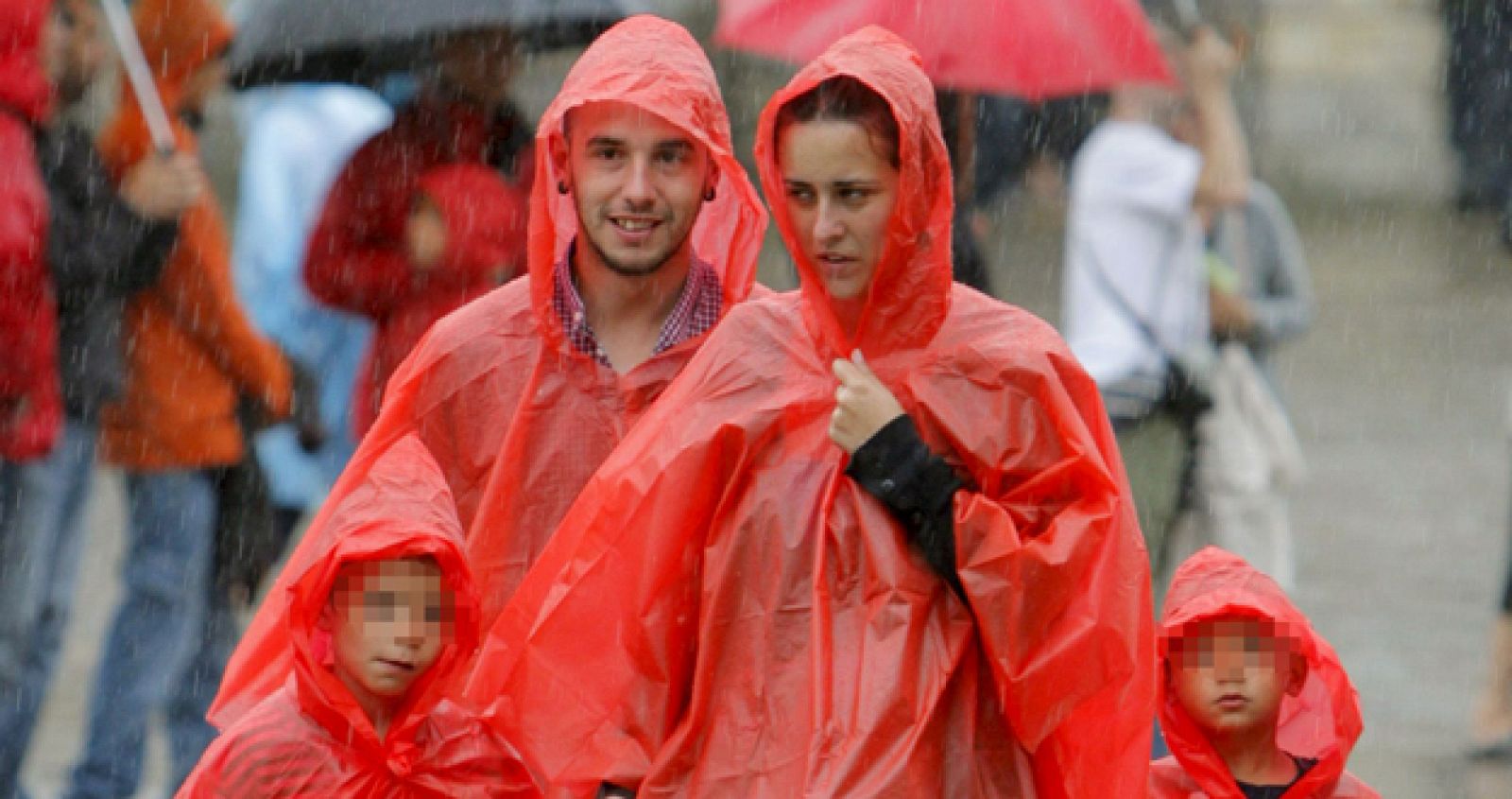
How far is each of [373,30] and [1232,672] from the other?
143 inches

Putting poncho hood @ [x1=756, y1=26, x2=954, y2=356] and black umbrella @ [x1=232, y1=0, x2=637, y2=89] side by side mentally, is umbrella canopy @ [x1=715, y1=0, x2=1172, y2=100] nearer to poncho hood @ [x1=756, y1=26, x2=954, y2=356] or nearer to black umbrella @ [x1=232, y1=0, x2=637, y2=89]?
black umbrella @ [x1=232, y1=0, x2=637, y2=89]

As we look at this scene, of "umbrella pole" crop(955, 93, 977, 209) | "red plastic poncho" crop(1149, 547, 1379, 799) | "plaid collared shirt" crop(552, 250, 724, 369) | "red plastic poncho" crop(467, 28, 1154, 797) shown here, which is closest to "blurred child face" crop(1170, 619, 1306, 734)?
"red plastic poncho" crop(1149, 547, 1379, 799)

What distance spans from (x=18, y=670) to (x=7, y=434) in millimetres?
589

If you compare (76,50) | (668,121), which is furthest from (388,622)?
(76,50)

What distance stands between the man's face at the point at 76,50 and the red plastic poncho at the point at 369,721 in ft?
8.44

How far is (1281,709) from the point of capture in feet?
16.3

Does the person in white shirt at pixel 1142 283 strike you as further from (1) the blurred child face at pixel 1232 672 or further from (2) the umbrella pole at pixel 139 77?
(1) the blurred child face at pixel 1232 672

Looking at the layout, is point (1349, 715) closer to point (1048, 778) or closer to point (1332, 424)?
point (1048, 778)

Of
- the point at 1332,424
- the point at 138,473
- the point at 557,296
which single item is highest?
the point at 557,296

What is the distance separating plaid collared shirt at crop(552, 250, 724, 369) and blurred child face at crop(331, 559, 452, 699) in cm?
82

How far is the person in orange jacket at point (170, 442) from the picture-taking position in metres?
6.93

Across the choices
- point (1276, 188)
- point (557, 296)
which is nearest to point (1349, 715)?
point (557, 296)

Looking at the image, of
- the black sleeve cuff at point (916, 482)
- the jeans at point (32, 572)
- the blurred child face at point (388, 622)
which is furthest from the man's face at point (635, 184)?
the jeans at point (32, 572)

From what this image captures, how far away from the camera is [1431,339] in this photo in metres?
15.2
